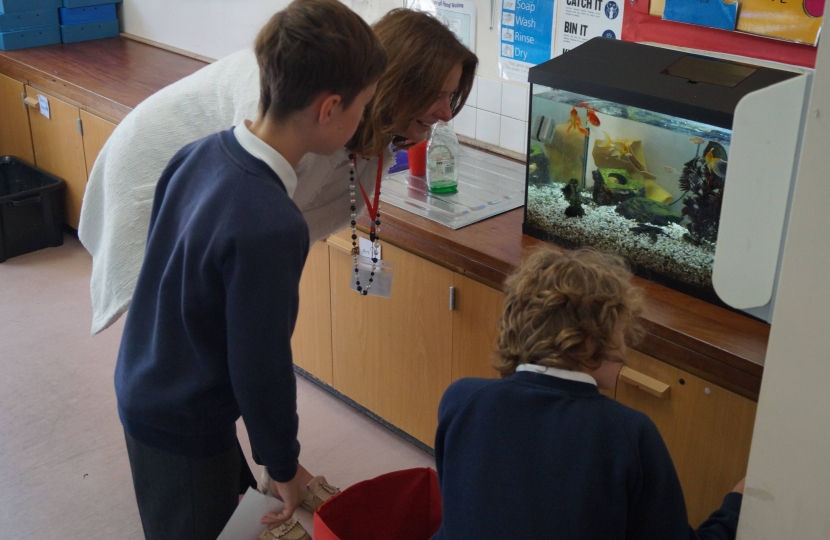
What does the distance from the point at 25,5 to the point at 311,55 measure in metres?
3.18

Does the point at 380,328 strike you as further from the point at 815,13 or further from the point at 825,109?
the point at 825,109

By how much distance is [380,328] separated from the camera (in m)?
2.37

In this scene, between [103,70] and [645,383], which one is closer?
[645,383]

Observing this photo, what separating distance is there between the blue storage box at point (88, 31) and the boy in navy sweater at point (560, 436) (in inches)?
133

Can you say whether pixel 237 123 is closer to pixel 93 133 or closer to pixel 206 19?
pixel 93 133

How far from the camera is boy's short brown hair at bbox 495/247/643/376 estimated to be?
1.18m

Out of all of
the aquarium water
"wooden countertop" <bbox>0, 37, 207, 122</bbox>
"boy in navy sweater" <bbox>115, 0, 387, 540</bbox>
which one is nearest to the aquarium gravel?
the aquarium water

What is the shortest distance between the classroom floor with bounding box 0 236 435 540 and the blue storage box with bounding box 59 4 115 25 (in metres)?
1.41

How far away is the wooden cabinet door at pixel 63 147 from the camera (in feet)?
11.2

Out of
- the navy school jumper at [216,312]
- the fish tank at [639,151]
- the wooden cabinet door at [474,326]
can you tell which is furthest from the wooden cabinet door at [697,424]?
the navy school jumper at [216,312]

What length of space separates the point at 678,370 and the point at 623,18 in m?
0.99

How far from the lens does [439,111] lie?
5.44 ft

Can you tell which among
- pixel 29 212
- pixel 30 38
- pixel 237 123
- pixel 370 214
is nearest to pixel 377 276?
pixel 370 214

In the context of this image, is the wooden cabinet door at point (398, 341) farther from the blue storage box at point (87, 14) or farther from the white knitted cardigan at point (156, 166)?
the blue storage box at point (87, 14)
